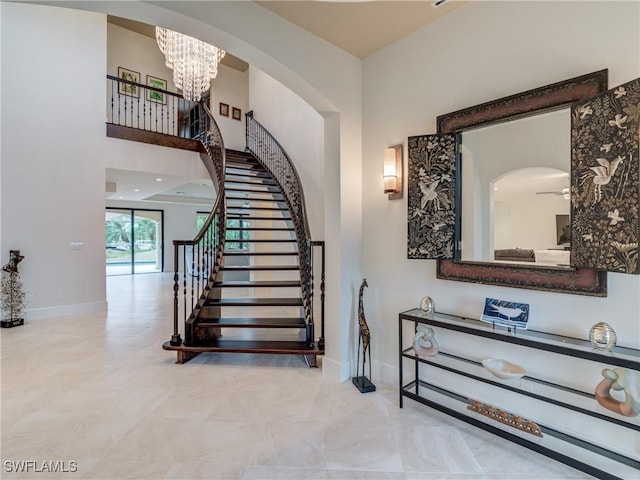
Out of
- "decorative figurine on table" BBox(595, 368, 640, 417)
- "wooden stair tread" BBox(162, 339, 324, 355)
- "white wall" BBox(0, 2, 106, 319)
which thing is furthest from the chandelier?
"decorative figurine on table" BBox(595, 368, 640, 417)

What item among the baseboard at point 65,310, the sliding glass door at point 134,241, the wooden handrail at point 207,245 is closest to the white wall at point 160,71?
the wooden handrail at point 207,245

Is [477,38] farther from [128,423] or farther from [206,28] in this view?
[128,423]

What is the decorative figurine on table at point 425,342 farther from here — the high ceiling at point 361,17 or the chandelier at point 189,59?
the chandelier at point 189,59

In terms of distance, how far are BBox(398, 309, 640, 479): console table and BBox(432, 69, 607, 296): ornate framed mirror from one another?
305 millimetres

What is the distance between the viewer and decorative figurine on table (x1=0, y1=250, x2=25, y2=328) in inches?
186

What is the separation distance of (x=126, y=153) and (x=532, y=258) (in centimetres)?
669

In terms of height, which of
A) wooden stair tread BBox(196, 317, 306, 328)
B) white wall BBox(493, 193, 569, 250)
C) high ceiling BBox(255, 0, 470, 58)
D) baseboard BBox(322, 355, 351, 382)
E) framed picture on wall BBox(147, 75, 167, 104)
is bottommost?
baseboard BBox(322, 355, 351, 382)

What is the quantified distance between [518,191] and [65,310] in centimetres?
672

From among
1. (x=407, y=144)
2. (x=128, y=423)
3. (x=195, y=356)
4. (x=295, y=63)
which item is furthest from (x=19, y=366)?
(x=407, y=144)

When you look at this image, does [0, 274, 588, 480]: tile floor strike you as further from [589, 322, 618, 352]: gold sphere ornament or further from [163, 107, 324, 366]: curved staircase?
[589, 322, 618, 352]: gold sphere ornament

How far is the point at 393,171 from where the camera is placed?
108 inches

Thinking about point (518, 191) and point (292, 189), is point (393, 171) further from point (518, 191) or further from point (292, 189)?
point (292, 189)

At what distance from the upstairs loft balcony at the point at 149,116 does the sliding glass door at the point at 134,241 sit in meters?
4.57

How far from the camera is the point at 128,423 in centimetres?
230
